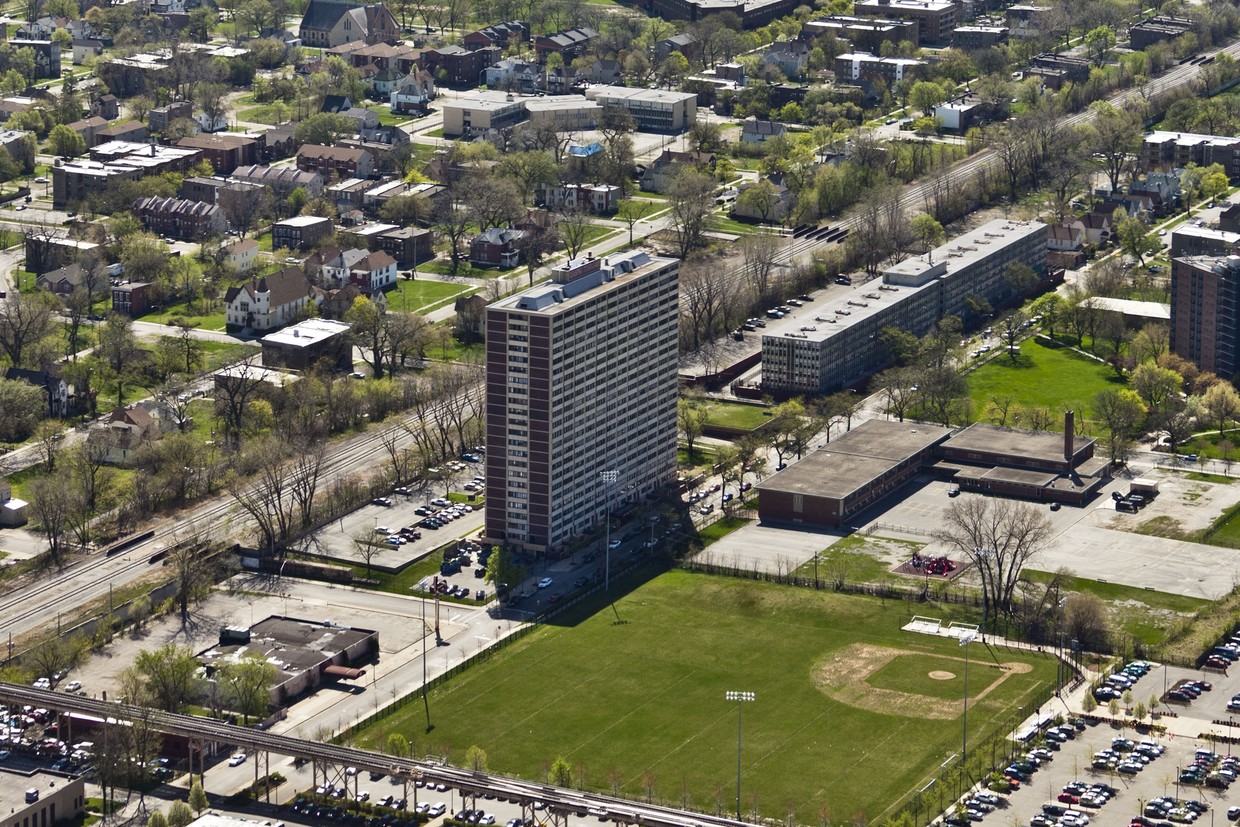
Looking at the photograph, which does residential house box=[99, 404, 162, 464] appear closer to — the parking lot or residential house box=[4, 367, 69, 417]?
residential house box=[4, 367, 69, 417]

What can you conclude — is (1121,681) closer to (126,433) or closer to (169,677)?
(169,677)

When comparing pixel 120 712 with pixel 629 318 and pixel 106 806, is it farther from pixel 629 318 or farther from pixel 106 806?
pixel 629 318

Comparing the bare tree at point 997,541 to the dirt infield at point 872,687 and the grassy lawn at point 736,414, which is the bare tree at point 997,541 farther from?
the grassy lawn at point 736,414

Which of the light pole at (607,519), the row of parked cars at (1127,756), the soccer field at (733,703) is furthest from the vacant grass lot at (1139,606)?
the light pole at (607,519)

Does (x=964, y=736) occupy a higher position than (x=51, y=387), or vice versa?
(x=51, y=387)

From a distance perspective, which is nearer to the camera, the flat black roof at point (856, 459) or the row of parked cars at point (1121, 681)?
the row of parked cars at point (1121, 681)

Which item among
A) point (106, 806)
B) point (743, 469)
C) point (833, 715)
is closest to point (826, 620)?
point (833, 715)

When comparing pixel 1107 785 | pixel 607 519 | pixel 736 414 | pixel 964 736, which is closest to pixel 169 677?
pixel 607 519
